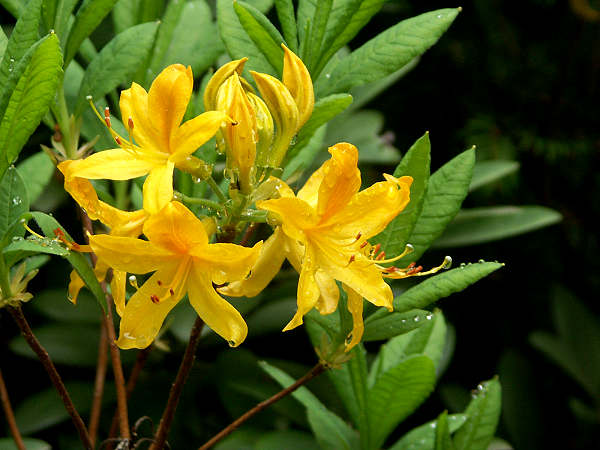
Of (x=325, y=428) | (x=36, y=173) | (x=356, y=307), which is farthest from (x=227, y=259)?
(x=36, y=173)

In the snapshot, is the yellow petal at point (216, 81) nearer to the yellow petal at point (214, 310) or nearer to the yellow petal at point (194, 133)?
the yellow petal at point (194, 133)

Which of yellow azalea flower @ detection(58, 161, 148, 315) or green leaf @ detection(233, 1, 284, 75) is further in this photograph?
green leaf @ detection(233, 1, 284, 75)

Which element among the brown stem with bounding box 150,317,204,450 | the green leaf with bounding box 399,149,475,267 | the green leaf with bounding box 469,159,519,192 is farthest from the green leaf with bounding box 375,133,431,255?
the green leaf with bounding box 469,159,519,192

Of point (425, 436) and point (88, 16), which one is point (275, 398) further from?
point (88, 16)

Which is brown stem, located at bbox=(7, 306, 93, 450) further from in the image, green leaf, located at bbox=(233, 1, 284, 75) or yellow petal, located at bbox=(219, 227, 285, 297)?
green leaf, located at bbox=(233, 1, 284, 75)

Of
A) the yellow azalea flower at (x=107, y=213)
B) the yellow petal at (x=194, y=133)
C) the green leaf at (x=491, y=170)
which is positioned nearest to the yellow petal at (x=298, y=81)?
the yellow petal at (x=194, y=133)

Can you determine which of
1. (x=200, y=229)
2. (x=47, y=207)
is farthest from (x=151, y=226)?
(x=47, y=207)

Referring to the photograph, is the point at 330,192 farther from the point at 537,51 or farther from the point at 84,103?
the point at 537,51
